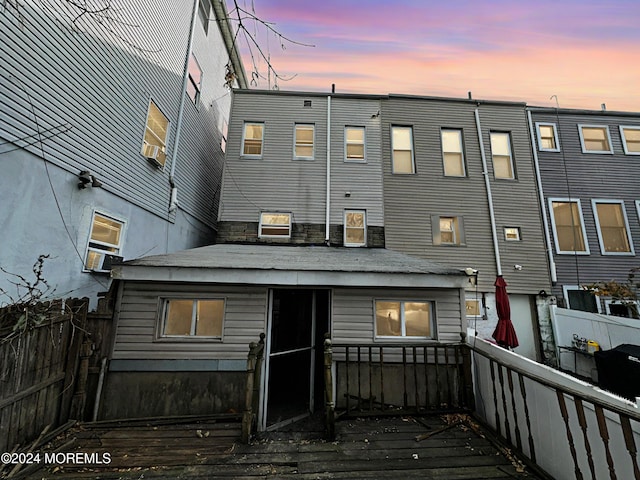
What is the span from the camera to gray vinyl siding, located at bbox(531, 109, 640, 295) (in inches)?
376

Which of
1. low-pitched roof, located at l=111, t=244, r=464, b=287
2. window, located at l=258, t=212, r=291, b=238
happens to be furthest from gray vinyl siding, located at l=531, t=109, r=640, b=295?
window, located at l=258, t=212, r=291, b=238

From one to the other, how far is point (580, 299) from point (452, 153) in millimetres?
6995

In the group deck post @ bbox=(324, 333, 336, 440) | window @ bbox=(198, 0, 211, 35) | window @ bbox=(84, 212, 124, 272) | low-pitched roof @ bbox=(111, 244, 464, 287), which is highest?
window @ bbox=(198, 0, 211, 35)

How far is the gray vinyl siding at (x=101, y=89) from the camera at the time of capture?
4305 mm

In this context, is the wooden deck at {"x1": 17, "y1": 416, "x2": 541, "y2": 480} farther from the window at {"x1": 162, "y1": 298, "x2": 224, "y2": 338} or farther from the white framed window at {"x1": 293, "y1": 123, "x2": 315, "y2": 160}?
the white framed window at {"x1": 293, "y1": 123, "x2": 315, "y2": 160}

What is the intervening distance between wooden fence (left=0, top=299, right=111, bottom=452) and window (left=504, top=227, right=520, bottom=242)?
1194cm

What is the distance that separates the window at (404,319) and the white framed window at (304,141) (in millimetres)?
6046

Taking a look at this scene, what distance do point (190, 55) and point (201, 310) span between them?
9334 millimetres

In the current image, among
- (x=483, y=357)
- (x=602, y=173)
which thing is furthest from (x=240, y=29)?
(x=602, y=173)

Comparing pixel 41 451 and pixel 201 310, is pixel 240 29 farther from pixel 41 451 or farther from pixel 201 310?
pixel 41 451

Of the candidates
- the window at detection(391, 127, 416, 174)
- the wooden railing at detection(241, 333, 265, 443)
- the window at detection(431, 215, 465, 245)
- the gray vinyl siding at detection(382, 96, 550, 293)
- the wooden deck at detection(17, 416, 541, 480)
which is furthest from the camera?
the window at detection(391, 127, 416, 174)

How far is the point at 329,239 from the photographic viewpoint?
863 centimetres

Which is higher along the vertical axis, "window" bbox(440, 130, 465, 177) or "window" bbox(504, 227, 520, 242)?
"window" bbox(440, 130, 465, 177)

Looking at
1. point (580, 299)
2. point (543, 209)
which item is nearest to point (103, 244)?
point (543, 209)
